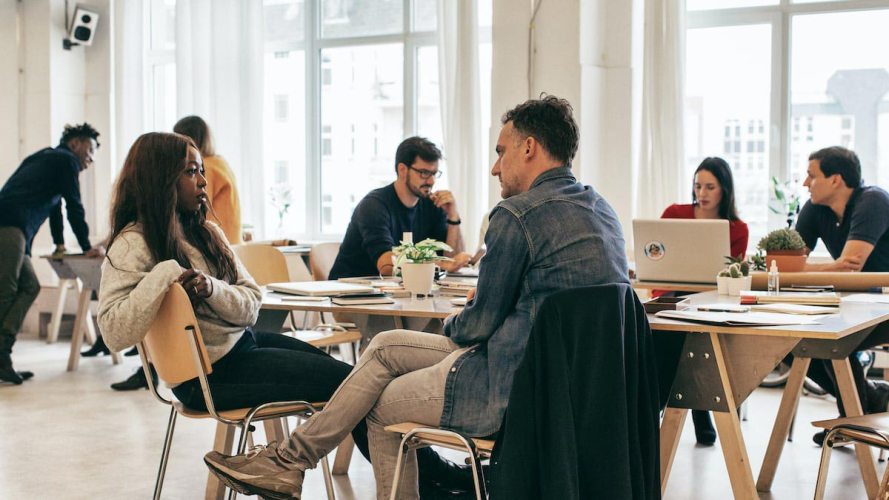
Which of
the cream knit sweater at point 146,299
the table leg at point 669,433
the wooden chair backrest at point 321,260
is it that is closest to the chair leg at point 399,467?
the cream knit sweater at point 146,299

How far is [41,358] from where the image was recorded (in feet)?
21.0

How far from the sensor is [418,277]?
122 inches

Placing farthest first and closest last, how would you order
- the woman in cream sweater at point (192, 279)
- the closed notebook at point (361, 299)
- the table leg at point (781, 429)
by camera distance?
the table leg at point (781, 429)
the closed notebook at point (361, 299)
the woman in cream sweater at point (192, 279)

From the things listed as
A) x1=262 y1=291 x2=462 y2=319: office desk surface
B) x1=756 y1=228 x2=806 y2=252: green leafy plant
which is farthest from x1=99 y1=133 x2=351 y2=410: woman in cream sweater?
x1=756 y1=228 x2=806 y2=252: green leafy plant

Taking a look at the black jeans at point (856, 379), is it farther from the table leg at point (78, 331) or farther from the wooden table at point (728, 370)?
the table leg at point (78, 331)

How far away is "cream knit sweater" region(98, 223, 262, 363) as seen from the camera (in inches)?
92.7

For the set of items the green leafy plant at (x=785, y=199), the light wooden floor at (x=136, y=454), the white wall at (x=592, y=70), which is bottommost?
the light wooden floor at (x=136, y=454)

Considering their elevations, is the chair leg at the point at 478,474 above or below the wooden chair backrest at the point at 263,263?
below

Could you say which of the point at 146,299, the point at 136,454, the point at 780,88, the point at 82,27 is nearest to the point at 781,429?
the point at 146,299

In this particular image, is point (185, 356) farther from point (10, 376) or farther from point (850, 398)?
point (10, 376)

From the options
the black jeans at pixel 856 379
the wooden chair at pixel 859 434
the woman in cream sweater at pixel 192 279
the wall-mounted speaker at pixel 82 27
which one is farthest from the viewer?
the wall-mounted speaker at pixel 82 27

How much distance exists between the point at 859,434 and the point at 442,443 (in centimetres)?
101

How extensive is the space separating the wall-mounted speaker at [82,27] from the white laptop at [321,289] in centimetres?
533

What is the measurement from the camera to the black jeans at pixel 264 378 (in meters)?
2.50
